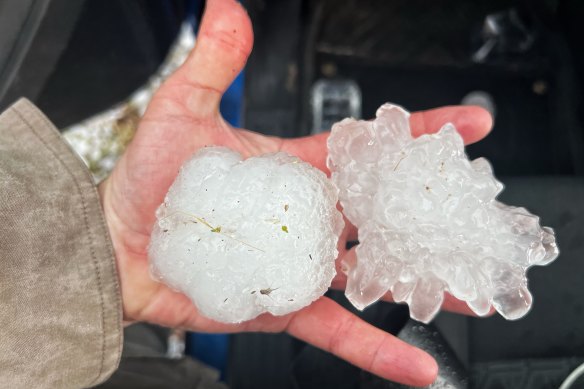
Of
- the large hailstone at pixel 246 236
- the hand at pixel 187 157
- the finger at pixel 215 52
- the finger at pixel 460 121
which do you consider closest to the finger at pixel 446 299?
the hand at pixel 187 157

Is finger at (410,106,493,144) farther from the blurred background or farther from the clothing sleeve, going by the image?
the clothing sleeve

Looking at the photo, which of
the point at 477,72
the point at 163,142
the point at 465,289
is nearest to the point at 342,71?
the point at 477,72

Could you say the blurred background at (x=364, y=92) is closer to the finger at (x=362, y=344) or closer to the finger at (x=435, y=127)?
the finger at (x=362, y=344)

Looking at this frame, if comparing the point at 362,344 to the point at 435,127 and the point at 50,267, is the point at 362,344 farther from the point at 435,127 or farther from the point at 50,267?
the point at 50,267

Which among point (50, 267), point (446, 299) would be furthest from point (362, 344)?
point (50, 267)

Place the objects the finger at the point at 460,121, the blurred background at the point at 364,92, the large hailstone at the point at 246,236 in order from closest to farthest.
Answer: the large hailstone at the point at 246,236, the finger at the point at 460,121, the blurred background at the point at 364,92
